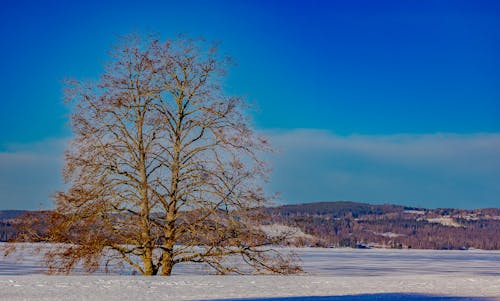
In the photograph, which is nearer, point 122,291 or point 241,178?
point 122,291

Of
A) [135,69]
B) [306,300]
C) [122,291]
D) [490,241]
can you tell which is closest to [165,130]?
[135,69]

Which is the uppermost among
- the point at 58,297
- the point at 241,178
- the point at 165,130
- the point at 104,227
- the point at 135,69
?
the point at 135,69

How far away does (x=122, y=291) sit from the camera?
1490 cm

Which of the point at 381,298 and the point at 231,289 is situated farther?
the point at 231,289

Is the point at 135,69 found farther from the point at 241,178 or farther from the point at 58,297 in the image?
the point at 58,297

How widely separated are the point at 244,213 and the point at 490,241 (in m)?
182

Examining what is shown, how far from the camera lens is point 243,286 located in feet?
53.8

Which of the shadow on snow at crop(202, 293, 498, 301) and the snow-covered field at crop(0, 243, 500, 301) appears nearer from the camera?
the shadow on snow at crop(202, 293, 498, 301)

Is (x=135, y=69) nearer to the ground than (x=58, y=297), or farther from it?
farther from it

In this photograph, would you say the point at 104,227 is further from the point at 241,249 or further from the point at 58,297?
the point at 58,297

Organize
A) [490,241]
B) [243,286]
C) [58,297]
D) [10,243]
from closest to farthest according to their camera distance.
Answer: [58,297]
[243,286]
[10,243]
[490,241]

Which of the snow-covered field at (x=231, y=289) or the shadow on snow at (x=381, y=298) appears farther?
the snow-covered field at (x=231, y=289)

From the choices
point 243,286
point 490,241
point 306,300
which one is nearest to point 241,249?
point 243,286

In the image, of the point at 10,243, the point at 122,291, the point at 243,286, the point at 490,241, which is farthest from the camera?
the point at 490,241
